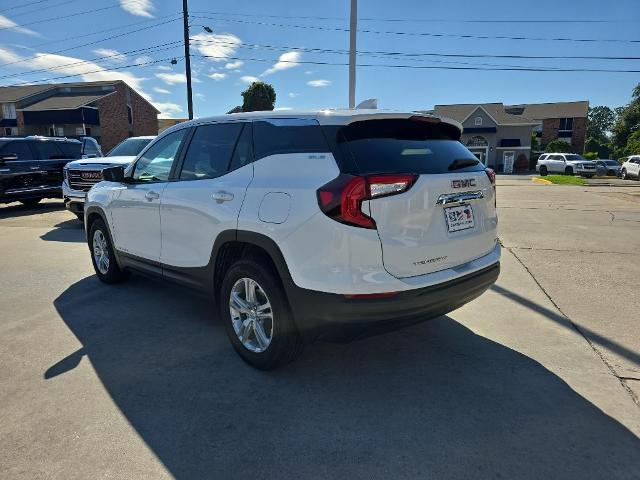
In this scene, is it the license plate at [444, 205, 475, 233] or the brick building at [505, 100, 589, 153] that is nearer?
the license plate at [444, 205, 475, 233]

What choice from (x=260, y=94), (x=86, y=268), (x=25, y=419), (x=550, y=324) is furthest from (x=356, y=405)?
(x=260, y=94)

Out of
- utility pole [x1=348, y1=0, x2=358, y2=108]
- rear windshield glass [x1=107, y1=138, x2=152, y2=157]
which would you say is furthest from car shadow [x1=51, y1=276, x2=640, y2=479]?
rear windshield glass [x1=107, y1=138, x2=152, y2=157]

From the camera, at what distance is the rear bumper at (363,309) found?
2701 millimetres

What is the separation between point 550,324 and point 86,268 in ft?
19.5

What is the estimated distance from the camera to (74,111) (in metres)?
41.8

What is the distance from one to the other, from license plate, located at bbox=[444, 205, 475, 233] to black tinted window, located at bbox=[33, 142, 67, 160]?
1279 centimetres

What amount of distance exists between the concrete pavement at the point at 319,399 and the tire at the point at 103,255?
24.4 inches

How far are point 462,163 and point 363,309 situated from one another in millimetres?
1414

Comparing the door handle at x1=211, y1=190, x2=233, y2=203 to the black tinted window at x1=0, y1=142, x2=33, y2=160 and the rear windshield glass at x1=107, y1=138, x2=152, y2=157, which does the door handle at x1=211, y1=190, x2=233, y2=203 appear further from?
the black tinted window at x1=0, y1=142, x2=33, y2=160

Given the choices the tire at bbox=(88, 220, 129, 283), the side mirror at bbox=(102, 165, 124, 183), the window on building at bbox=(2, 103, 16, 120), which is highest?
the window on building at bbox=(2, 103, 16, 120)

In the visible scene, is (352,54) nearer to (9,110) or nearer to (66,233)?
(66,233)

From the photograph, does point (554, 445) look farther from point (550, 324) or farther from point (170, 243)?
point (170, 243)

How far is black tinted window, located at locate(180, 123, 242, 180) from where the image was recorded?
361cm

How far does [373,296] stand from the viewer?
2.69 metres
